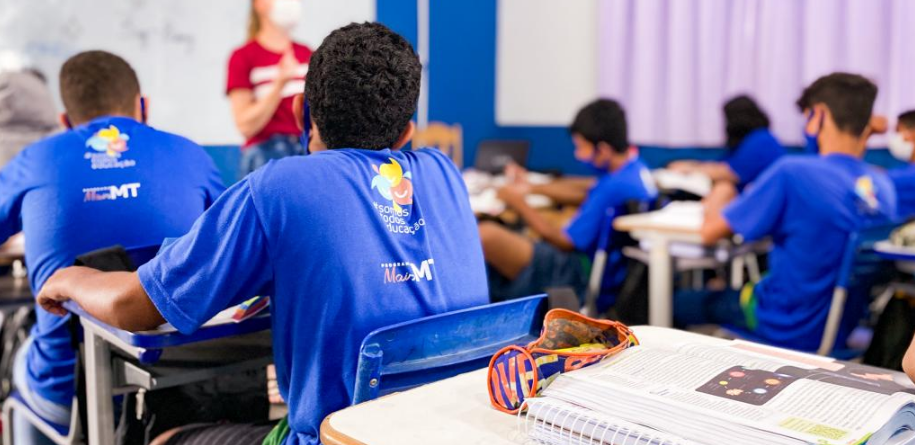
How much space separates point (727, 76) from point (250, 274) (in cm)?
478

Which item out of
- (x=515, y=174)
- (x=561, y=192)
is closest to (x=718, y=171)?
(x=561, y=192)

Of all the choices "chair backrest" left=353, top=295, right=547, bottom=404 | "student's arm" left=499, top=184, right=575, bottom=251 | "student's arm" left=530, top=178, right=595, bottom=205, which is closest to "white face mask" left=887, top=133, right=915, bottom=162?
"student's arm" left=499, top=184, right=575, bottom=251

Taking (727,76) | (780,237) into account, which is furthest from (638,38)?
(780,237)

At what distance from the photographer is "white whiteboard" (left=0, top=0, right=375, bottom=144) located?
135 inches

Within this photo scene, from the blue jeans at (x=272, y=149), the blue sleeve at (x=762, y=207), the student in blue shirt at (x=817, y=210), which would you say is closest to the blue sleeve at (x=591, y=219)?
the blue sleeve at (x=762, y=207)

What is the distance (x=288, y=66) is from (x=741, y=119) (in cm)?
254

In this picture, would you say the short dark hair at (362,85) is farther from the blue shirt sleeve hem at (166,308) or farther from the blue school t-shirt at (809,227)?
the blue school t-shirt at (809,227)

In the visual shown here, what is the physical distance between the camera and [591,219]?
3447 mm

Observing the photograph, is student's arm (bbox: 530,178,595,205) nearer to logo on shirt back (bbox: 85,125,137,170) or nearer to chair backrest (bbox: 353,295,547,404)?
logo on shirt back (bbox: 85,125,137,170)

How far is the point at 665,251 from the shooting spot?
3.32m

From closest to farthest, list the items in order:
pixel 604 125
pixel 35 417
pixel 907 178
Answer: pixel 35 417
pixel 907 178
pixel 604 125

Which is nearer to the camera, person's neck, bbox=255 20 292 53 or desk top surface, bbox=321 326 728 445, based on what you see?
desk top surface, bbox=321 326 728 445

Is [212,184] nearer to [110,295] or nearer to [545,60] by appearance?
[110,295]

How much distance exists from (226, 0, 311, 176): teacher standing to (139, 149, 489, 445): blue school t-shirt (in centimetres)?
166
